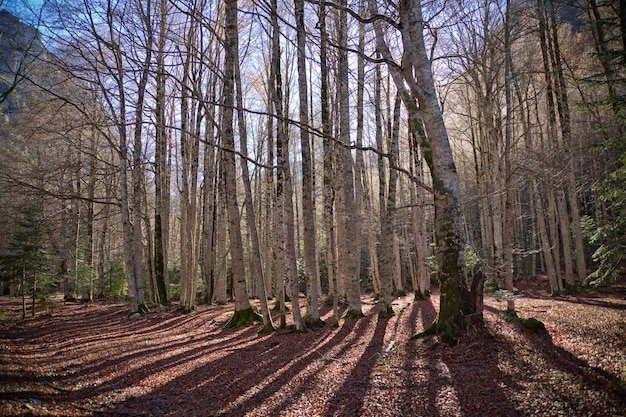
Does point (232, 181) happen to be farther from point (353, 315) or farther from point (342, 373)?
point (342, 373)

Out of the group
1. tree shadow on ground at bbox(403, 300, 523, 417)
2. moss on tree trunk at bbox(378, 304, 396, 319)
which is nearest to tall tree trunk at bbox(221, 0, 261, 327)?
moss on tree trunk at bbox(378, 304, 396, 319)

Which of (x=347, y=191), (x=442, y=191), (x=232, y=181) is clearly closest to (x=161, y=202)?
(x=232, y=181)

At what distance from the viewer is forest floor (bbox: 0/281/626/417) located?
3.63 m

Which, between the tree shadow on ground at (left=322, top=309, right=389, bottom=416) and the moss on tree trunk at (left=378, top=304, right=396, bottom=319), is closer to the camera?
the tree shadow on ground at (left=322, top=309, right=389, bottom=416)

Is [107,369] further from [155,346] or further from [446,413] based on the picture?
[446,413]

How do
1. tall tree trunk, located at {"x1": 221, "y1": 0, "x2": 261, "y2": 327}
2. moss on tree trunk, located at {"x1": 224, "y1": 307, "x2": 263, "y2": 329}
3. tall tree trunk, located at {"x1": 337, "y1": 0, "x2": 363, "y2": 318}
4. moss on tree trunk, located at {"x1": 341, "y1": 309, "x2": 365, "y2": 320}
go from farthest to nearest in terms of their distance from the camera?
1. moss on tree trunk, located at {"x1": 224, "y1": 307, "x2": 263, "y2": 329}
2. moss on tree trunk, located at {"x1": 341, "y1": 309, "x2": 365, "y2": 320}
3. tall tree trunk, located at {"x1": 337, "y1": 0, "x2": 363, "y2": 318}
4. tall tree trunk, located at {"x1": 221, "y1": 0, "x2": 261, "y2": 327}

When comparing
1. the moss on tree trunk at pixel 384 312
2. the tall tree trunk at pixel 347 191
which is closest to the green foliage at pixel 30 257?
the tall tree trunk at pixel 347 191

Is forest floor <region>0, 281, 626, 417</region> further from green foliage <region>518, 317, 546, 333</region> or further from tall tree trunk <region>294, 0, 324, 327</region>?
tall tree trunk <region>294, 0, 324, 327</region>

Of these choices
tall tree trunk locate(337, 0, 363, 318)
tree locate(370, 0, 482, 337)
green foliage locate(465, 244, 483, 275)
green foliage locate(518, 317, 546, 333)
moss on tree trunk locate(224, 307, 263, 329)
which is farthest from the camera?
moss on tree trunk locate(224, 307, 263, 329)

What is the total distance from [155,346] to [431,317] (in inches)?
263

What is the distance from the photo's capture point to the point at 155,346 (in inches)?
320

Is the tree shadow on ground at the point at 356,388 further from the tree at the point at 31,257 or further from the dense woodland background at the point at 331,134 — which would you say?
the tree at the point at 31,257

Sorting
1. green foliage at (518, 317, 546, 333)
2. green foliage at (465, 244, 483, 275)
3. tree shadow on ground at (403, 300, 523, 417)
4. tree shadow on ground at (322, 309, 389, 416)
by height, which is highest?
green foliage at (465, 244, 483, 275)

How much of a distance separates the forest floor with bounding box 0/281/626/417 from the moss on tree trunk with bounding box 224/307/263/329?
140 cm
